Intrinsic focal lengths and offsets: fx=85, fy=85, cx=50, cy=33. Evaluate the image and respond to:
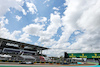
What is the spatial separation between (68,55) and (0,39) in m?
49.8

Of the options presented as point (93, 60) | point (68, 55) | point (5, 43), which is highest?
point (5, 43)

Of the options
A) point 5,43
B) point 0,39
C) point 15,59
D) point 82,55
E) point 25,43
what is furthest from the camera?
point 82,55

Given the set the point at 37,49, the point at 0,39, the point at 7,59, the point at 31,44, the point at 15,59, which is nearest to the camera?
the point at 7,59

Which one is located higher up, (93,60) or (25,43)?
(25,43)

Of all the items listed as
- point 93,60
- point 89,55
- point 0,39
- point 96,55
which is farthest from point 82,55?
point 0,39

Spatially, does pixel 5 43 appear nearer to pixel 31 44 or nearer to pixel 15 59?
pixel 31 44

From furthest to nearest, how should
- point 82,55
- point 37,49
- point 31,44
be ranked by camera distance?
point 37,49 → point 82,55 → point 31,44

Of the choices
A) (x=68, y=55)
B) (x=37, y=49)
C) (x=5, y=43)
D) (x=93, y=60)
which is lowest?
(x=93, y=60)

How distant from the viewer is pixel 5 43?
48656 millimetres

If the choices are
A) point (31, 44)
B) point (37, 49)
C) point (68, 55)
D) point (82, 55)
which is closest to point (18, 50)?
point (31, 44)

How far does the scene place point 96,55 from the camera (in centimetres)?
5669

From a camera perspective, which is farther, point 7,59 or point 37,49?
point 37,49

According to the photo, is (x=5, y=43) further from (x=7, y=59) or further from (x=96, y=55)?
(x=96, y=55)

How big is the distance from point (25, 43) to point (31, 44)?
16.5 ft
